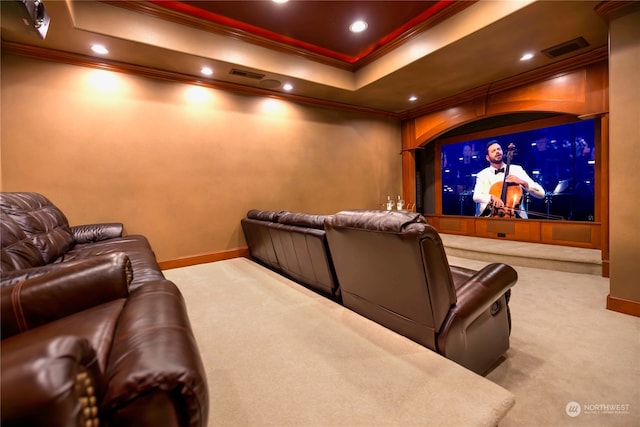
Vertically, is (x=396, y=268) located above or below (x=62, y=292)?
below

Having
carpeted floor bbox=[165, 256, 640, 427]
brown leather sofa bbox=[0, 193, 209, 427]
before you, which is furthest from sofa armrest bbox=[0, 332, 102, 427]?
carpeted floor bbox=[165, 256, 640, 427]

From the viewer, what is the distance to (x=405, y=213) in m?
1.61

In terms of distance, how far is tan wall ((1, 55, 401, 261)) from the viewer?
3.41m

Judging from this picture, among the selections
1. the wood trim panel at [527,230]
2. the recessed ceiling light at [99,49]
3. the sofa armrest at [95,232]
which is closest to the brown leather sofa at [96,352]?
the sofa armrest at [95,232]

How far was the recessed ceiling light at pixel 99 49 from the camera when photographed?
3.37 m

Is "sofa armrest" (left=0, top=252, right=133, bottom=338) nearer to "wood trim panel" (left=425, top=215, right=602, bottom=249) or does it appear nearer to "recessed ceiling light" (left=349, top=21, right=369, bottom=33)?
"recessed ceiling light" (left=349, top=21, right=369, bottom=33)

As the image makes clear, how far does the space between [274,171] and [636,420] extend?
4.65m

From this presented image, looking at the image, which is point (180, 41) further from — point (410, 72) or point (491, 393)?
point (491, 393)

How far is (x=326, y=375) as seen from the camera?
1.57m

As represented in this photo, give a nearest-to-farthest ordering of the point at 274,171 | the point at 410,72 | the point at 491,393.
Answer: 1. the point at 491,393
2. the point at 410,72
3. the point at 274,171

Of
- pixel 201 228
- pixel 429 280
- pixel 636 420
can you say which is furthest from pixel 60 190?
pixel 636 420

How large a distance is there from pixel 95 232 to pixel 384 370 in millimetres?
3430

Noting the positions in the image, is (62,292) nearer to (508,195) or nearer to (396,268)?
(396,268)

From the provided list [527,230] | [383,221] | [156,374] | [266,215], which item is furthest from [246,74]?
[527,230]
